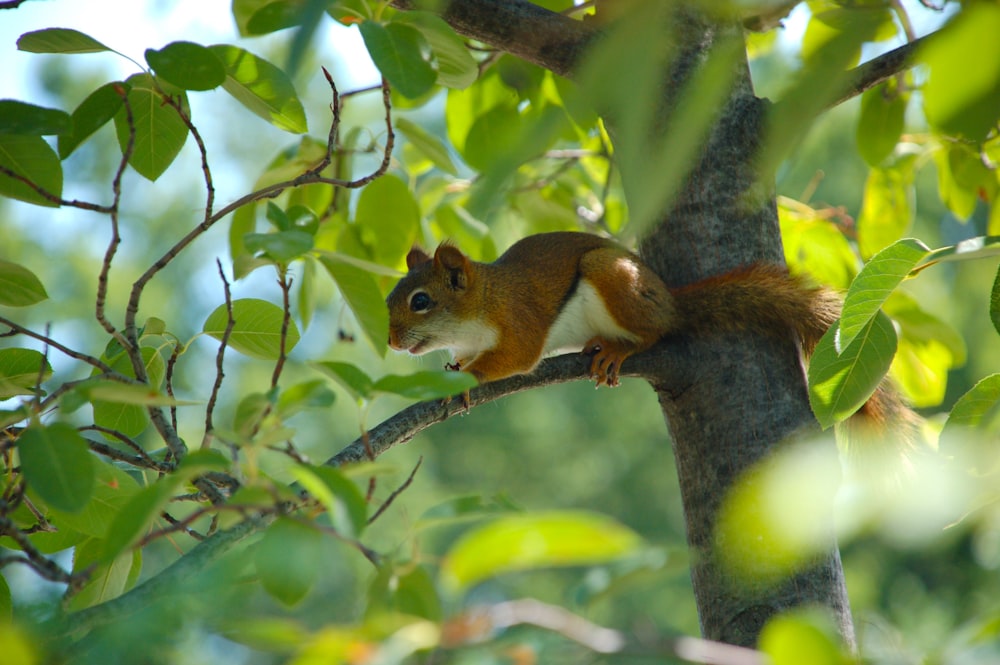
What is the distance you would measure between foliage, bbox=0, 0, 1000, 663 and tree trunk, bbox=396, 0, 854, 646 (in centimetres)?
9

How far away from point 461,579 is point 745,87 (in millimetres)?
1303

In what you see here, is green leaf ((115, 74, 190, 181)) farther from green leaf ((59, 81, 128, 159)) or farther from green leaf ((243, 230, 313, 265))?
green leaf ((243, 230, 313, 265))

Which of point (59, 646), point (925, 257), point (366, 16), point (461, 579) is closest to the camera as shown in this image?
point (461, 579)

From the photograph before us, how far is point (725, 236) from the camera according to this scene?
5.20 feet

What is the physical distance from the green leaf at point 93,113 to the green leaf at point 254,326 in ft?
0.90

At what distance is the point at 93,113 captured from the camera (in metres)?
1.09

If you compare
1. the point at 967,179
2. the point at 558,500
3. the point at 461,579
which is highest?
the point at 461,579

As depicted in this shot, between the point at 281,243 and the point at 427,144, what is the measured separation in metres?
A: 0.93

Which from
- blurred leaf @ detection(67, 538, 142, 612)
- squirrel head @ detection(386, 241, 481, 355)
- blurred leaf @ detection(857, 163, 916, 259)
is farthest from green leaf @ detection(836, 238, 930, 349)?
squirrel head @ detection(386, 241, 481, 355)

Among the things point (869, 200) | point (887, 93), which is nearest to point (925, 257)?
point (887, 93)

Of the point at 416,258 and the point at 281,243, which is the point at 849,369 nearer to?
the point at 281,243

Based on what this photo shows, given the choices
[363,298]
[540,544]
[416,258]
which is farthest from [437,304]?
[540,544]

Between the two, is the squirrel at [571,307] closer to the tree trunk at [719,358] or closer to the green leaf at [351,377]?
the tree trunk at [719,358]

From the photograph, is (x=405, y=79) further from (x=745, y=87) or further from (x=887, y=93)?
(x=887, y=93)
